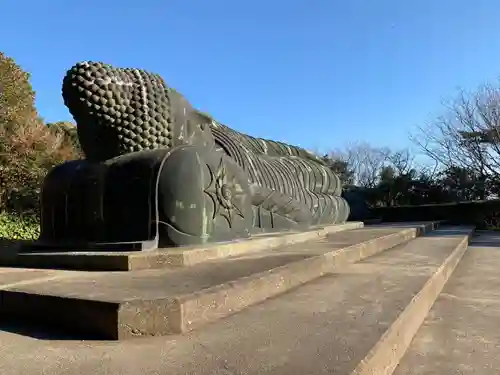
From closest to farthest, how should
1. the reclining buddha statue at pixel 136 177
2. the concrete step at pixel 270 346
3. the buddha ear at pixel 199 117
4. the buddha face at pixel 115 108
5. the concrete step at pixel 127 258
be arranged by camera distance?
the concrete step at pixel 270 346
the concrete step at pixel 127 258
the reclining buddha statue at pixel 136 177
the buddha face at pixel 115 108
the buddha ear at pixel 199 117

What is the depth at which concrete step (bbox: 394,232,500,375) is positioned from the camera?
5.03 ft

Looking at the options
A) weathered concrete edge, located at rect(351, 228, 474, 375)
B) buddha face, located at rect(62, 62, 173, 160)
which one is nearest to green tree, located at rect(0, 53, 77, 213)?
buddha face, located at rect(62, 62, 173, 160)

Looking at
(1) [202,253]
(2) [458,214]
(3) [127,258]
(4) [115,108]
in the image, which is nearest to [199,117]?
(4) [115,108]

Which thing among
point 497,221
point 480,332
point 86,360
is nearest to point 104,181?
point 86,360

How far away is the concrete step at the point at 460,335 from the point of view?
5.03 ft

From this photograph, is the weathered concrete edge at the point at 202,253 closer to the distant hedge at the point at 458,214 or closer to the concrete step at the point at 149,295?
the concrete step at the point at 149,295

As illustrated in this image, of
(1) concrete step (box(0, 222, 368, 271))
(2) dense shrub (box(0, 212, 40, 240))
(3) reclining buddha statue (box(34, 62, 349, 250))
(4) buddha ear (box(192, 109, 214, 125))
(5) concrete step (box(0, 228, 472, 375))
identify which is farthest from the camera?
(2) dense shrub (box(0, 212, 40, 240))

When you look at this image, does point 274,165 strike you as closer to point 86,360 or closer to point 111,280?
point 111,280

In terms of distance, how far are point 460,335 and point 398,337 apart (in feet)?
1.72

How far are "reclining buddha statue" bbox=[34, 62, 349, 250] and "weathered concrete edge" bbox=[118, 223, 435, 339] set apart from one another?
832 millimetres

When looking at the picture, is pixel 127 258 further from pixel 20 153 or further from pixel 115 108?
pixel 20 153

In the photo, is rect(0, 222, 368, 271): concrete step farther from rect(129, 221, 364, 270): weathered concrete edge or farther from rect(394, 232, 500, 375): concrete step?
rect(394, 232, 500, 375): concrete step

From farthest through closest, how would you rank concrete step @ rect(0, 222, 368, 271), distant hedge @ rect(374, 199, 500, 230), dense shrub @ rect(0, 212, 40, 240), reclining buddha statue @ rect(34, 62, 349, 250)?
distant hedge @ rect(374, 199, 500, 230)
dense shrub @ rect(0, 212, 40, 240)
reclining buddha statue @ rect(34, 62, 349, 250)
concrete step @ rect(0, 222, 368, 271)

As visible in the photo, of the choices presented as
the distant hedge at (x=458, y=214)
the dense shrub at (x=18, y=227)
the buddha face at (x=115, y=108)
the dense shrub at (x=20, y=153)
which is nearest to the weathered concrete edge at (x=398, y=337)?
the buddha face at (x=115, y=108)
